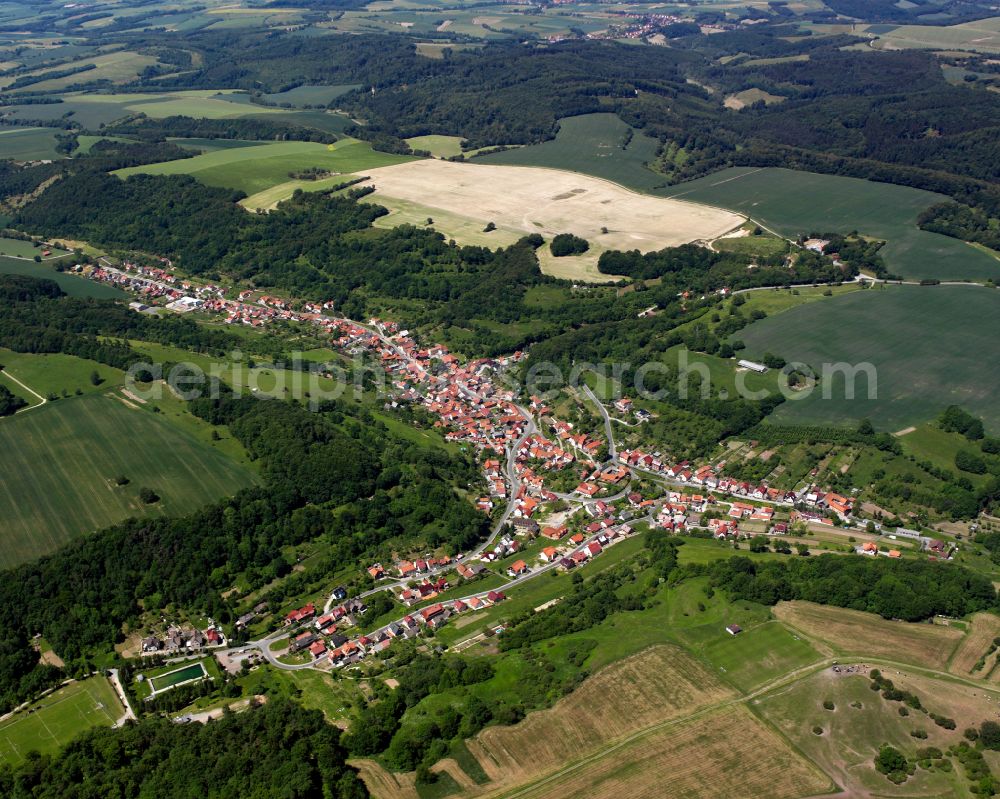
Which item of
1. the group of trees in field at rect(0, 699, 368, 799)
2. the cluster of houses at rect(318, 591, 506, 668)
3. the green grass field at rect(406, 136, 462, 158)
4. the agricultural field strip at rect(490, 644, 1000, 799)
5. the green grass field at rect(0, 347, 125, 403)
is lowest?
the cluster of houses at rect(318, 591, 506, 668)

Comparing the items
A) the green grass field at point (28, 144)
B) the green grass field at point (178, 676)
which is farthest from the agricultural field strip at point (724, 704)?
the green grass field at point (28, 144)

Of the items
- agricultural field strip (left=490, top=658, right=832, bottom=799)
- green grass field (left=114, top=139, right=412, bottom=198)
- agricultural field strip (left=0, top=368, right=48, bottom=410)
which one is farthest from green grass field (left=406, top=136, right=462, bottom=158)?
agricultural field strip (left=490, top=658, right=832, bottom=799)

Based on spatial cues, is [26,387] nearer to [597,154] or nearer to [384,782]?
[384,782]

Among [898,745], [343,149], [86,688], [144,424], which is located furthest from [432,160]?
[898,745]

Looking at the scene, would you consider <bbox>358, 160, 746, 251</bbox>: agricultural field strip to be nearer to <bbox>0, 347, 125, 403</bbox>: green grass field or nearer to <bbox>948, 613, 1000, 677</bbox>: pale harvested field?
<bbox>0, 347, 125, 403</bbox>: green grass field

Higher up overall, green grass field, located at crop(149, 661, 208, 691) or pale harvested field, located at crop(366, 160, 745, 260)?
pale harvested field, located at crop(366, 160, 745, 260)
